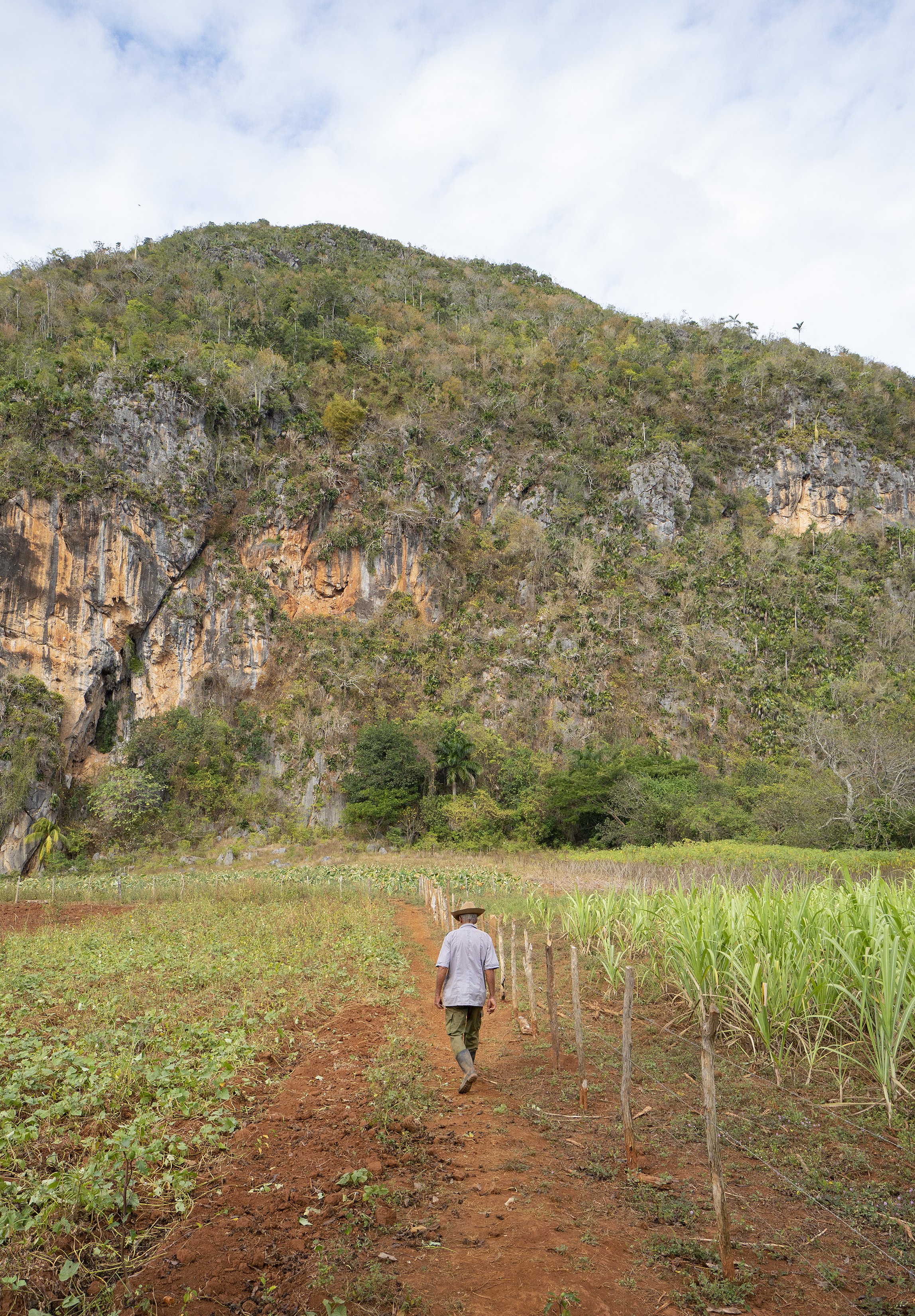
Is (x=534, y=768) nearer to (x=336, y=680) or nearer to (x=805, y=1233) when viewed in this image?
(x=336, y=680)

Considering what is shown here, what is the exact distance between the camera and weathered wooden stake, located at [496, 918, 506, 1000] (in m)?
8.12

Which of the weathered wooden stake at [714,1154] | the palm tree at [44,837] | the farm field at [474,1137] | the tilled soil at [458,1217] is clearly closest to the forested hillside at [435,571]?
the palm tree at [44,837]

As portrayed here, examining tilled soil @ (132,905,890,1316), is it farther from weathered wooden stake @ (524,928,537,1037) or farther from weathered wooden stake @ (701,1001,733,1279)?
weathered wooden stake @ (524,928,537,1037)

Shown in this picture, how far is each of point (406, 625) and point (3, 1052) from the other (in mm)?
36133

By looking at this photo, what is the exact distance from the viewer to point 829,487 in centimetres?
5100

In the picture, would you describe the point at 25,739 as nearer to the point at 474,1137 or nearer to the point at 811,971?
the point at 474,1137

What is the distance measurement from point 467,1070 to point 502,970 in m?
3.73

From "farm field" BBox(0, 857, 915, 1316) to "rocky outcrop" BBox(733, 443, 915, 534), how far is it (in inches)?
1993

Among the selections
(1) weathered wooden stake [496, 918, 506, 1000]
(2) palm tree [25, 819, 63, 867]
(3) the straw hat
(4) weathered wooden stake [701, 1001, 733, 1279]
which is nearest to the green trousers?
(3) the straw hat

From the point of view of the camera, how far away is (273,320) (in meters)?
53.4

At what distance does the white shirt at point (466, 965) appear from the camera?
5141 millimetres

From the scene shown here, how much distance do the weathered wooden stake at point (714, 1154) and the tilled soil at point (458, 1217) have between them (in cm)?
13

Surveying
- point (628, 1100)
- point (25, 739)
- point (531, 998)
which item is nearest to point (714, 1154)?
point (628, 1100)

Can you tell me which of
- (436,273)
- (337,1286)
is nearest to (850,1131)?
(337,1286)
